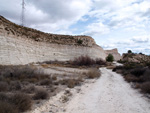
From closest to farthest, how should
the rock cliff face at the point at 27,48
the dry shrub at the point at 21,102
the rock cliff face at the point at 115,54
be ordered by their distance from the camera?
the dry shrub at the point at 21,102
the rock cliff face at the point at 27,48
the rock cliff face at the point at 115,54

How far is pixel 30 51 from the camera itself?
31703mm

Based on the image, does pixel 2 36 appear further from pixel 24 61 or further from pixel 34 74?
pixel 34 74

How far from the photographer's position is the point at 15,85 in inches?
354

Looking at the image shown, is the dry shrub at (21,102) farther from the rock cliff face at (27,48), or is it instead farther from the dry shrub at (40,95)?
the rock cliff face at (27,48)

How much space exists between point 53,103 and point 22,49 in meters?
23.9

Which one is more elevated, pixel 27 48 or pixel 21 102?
pixel 27 48

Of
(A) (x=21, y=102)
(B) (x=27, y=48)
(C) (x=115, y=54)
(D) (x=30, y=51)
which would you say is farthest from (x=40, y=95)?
(C) (x=115, y=54)

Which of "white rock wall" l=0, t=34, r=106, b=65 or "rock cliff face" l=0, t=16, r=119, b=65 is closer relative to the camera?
"white rock wall" l=0, t=34, r=106, b=65

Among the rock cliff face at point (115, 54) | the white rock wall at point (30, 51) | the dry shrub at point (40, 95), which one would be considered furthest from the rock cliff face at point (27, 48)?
the rock cliff face at point (115, 54)

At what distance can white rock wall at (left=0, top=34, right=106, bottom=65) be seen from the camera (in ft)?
76.9

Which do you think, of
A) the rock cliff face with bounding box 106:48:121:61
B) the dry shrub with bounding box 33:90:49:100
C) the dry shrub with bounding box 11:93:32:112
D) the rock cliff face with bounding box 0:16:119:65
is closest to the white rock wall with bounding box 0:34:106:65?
the rock cliff face with bounding box 0:16:119:65

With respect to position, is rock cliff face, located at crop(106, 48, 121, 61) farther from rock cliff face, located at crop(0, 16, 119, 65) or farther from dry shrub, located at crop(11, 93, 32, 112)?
dry shrub, located at crop(11, 93, 32, 112)

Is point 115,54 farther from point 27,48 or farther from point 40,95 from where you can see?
point 40,95

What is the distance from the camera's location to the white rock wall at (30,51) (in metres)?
23.4
